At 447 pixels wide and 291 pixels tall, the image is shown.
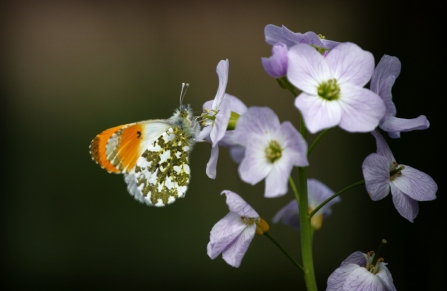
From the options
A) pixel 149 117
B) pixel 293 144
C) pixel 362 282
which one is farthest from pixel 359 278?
pixel 149 117

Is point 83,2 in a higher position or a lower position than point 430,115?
higher

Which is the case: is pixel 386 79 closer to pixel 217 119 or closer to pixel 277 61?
pixel 277 61

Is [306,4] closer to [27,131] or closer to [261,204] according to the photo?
[261,204]

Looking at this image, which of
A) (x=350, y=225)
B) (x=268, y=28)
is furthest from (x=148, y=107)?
(x=268, y=28)

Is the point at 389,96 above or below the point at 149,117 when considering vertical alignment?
above

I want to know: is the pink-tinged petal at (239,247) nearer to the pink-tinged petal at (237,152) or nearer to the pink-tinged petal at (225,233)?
the pink-tinged petal at (225,233)

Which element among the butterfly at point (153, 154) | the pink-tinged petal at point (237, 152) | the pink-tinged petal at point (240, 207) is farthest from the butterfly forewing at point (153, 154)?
the pink-tinged petal at point (240, 207)
